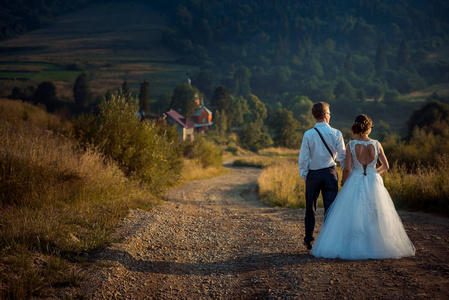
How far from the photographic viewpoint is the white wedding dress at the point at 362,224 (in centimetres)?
567

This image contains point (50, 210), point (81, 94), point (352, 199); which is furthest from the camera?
point (81, 94)

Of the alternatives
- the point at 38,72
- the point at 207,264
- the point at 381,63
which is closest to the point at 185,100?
the point at 38,72

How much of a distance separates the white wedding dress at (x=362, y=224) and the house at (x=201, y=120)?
8532 centimetres

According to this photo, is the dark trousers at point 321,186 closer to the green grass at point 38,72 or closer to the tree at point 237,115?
the green grass at point 38,72

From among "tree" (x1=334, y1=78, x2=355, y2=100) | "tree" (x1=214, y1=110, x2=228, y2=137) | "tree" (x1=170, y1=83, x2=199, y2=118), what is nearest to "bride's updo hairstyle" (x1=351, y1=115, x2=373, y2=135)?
"tree" (x1=214, y1=110, x2=228, y2=137)

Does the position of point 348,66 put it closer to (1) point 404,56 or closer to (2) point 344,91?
(1) point 404,56

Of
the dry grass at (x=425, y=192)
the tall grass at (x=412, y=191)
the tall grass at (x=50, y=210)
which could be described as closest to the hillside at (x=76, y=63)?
the tall grass at (x=412, y=191)

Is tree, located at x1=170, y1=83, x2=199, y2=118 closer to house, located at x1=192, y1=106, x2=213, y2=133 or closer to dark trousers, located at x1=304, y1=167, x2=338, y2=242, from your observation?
house, located at x1=192, y1=106, x2=213, y2=133

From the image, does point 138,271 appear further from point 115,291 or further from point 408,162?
point 408,162

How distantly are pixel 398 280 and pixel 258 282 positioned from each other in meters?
1.81

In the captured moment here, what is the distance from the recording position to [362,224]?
580 cm

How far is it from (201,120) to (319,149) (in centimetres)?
8833

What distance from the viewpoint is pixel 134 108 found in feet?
46.8

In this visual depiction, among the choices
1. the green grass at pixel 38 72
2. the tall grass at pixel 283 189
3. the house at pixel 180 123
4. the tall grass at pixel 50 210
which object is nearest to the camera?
the tall grass at pixel 50 210
